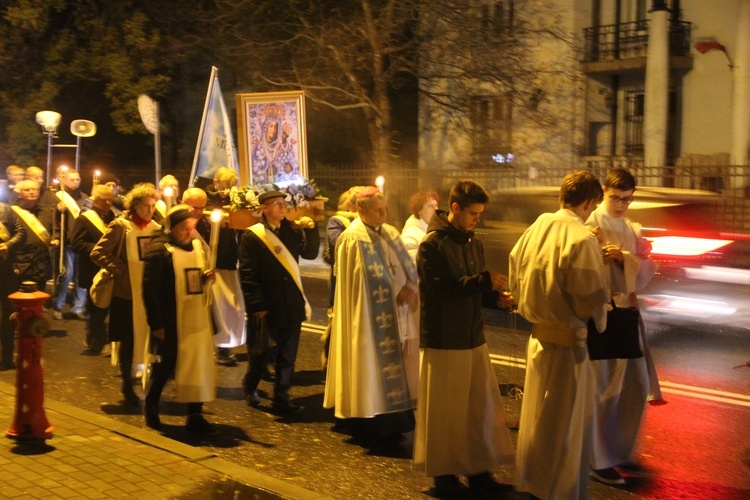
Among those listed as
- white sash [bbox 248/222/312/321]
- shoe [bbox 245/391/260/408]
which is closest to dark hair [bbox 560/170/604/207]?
white sash [bbox 248/222/312/321]

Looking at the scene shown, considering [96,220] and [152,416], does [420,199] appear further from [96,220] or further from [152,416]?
[96,220]

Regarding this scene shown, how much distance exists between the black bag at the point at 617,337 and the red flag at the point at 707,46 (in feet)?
63.4

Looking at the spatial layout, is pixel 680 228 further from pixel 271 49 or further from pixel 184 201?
pixel 271 49

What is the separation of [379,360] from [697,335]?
19.8 ft

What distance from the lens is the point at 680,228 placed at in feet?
35.2

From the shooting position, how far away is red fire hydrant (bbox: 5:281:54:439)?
642 centimetres

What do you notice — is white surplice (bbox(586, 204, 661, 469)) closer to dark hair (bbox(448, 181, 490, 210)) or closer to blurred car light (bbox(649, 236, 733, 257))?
dark hair (bbox(448, 181, 490, 210))

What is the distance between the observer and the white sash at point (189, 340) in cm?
690

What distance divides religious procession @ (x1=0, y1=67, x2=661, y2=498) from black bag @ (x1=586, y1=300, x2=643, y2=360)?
0.04 m

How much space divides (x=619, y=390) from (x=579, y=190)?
152cm

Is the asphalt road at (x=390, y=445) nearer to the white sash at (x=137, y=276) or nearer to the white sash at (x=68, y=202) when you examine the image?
the white sash at (x=137, y=276)

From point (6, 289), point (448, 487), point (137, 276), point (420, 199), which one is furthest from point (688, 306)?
point (6, 289)

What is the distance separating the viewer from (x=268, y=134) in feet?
31.2

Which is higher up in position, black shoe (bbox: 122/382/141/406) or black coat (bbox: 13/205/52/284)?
black coat (bbox: 13/205/52/284)
